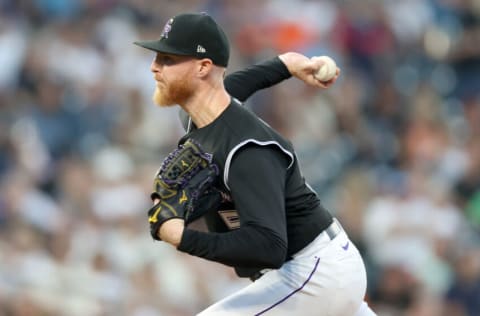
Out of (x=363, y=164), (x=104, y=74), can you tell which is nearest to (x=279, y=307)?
(x=363, y=164)

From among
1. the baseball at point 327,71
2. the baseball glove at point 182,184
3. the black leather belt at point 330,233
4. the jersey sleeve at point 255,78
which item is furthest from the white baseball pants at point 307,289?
the jersey sleeve at point 255,78

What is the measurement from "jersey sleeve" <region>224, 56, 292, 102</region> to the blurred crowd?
11.9 feet

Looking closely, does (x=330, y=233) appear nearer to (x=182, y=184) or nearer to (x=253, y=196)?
(x=253, y=196)

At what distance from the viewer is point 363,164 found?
1045 centimetres

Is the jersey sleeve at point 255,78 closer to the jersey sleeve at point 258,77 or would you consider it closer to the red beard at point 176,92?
the jersey sleeve at point 258,77

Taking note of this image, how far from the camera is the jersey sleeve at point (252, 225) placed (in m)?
4.28

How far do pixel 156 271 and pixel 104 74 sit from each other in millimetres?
2823

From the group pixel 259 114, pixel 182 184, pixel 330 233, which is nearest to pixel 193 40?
pixel 182 184

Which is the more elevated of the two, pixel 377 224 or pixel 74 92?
pixel 74 92

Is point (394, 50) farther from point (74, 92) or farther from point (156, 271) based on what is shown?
point (156, 271)

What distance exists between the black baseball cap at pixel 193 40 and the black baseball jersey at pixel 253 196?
0.26 metres

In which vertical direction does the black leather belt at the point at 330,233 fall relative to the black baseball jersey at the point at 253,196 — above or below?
below

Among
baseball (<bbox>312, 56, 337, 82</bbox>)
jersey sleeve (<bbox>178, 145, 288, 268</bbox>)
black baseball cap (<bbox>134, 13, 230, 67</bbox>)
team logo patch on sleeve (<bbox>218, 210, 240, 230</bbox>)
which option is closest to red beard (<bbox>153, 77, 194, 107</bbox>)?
black baseball cap (<bbox>134, 13, 230, 67</bbox>)

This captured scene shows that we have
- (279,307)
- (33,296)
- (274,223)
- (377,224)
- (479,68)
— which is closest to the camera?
(274,223)
